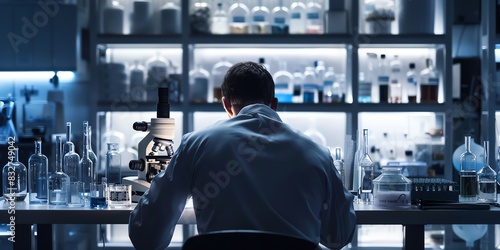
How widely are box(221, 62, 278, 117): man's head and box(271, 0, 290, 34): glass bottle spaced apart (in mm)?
2323

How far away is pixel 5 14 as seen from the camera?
173 inches

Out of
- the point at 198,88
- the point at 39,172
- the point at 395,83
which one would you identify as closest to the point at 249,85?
the point at 39,172

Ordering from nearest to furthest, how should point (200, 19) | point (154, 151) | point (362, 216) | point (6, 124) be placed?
point (362, 216) < point (154, 151) < point (200, 19) < point (6, 124)

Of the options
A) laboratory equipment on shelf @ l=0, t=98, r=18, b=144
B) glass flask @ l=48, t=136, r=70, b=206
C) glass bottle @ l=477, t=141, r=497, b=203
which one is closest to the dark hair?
glass flask @ l=48, t=136, r=70, b=206

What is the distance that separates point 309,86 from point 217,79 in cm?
58

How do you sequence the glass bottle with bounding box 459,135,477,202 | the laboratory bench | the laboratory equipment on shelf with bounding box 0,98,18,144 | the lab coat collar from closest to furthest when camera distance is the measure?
the lab coat collar < the laboratory bench < the glass bottle with bounding box 459,135,477,202 < the laboratory equipment on shelf with bounding box 0,98,18,144

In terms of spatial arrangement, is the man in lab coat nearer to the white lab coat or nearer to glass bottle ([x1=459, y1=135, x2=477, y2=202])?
the white lab coat

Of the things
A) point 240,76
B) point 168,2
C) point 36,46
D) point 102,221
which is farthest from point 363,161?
point 36,46

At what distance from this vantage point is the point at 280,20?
13.9 ft

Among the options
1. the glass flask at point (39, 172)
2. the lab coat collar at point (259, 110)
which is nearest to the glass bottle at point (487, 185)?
the lab coat collar at point (259, 110)

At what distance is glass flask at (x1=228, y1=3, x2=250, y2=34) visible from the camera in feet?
13.9

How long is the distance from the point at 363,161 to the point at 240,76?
0.67 meters

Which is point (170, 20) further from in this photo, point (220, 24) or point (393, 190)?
point (393, 190)

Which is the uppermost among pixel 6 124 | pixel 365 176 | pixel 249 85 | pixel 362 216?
pixel 249 85
